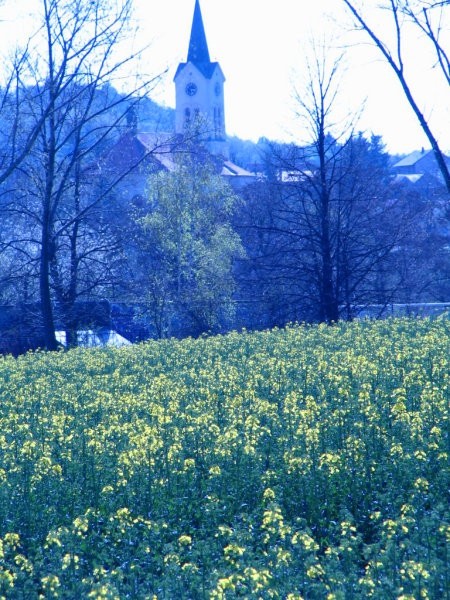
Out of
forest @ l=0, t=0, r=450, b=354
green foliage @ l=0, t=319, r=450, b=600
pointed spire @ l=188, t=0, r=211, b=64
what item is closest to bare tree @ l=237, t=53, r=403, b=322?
forest @ l=0, t=0, r=450, b=354

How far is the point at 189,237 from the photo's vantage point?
36.1 meters

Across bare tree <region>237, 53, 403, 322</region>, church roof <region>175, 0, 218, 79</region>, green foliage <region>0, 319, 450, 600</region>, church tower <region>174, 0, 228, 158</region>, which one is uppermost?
church roof <region>175, 0, 218, 79</region>

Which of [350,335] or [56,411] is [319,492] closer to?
[56,411]

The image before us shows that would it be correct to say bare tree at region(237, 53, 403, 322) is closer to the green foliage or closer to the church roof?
the green foliage

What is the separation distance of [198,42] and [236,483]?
3527 inches

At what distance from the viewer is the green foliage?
4770 mm

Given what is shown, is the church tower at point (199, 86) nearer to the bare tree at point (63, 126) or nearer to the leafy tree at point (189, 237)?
the leafy tree at point (189, 237)

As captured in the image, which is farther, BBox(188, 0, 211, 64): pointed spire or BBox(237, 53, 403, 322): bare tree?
BBox(188, 0, 211, 64): pointed spire

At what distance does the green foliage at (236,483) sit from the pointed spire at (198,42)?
7806 cm

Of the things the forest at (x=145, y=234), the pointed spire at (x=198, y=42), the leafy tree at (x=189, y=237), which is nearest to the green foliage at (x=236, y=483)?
the forest at (x=145, y=234)

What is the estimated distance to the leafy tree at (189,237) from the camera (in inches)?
1192

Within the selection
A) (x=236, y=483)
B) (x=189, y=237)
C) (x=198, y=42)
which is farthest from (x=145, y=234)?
(x=198, y=42)

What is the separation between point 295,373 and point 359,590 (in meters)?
6.11

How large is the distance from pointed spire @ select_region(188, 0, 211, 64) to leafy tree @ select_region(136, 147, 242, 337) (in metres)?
47.6
